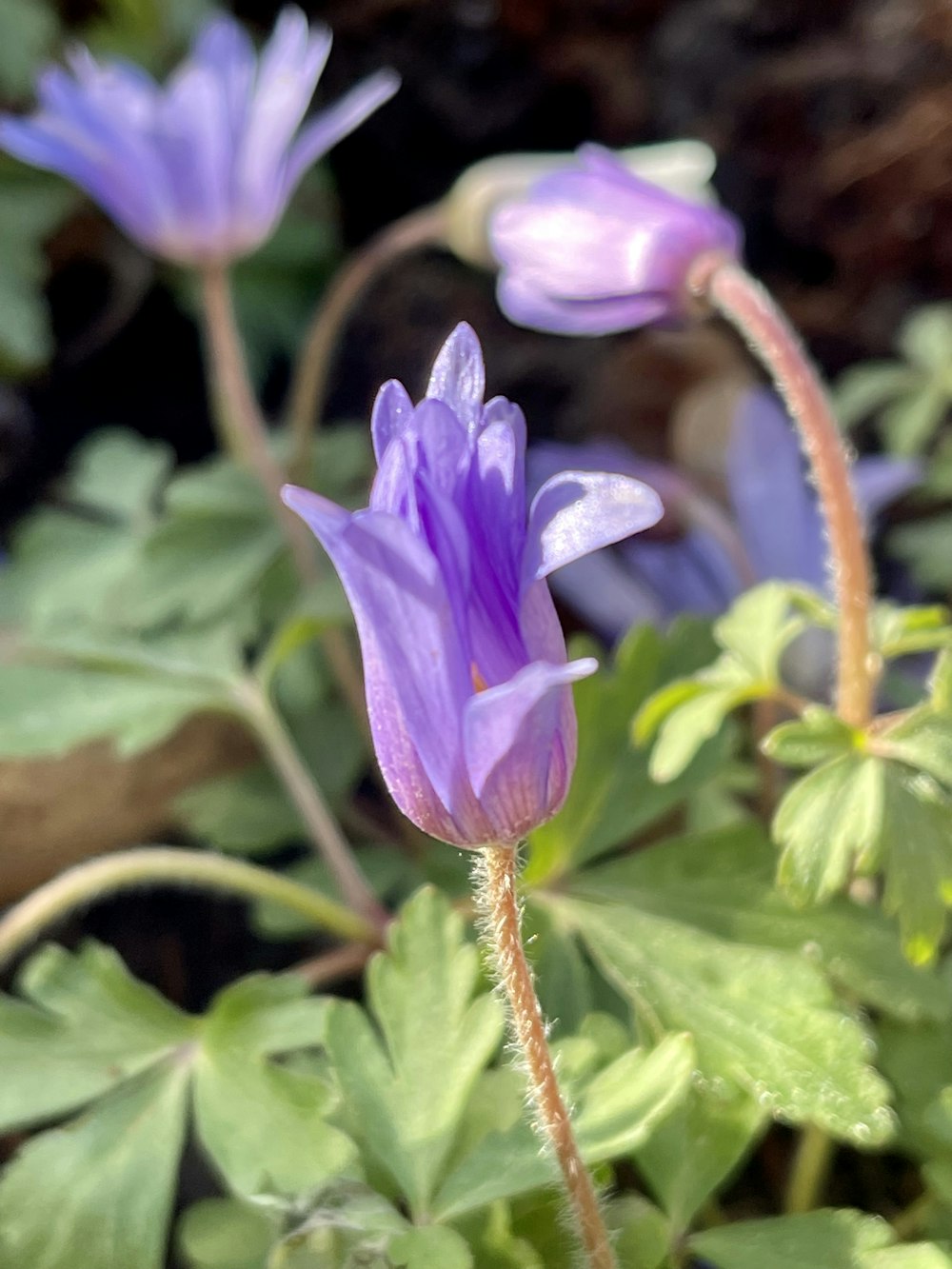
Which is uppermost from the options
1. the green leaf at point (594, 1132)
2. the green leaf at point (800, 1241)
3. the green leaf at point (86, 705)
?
the green leaf at point (86, 705)

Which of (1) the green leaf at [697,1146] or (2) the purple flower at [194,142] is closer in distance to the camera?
(1) the green leaf at [697,1146]

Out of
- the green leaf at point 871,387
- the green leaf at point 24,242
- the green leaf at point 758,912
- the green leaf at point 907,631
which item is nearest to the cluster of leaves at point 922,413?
the green leaf at point 871,387

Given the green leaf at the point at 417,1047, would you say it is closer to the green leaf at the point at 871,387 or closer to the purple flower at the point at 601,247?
the purple flower at the point at 601,247

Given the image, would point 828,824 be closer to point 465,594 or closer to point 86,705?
point 465,594

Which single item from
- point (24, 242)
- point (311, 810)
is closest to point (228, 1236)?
point (311, 810)

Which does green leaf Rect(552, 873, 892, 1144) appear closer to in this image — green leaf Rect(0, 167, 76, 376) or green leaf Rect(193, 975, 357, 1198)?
green leaf Rect(193, 975, 357, 1198)

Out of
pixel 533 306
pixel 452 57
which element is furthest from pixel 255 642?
pixel 452 57
